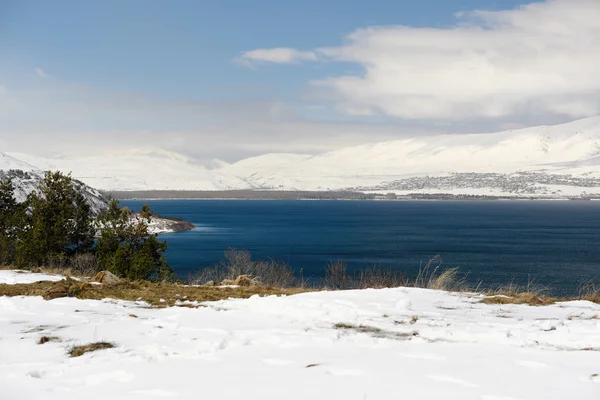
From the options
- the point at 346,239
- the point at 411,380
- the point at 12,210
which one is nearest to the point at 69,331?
the point at 411,380

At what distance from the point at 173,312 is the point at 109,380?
13.9 ft

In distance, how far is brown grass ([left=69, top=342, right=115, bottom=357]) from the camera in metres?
7.72

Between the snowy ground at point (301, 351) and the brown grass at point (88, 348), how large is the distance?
14 cm

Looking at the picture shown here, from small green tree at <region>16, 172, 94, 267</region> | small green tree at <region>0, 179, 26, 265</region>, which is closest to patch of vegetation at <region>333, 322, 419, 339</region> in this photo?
small green tree at <region>16, 172, 94, 267</region>

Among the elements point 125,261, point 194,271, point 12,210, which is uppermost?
point 12,210

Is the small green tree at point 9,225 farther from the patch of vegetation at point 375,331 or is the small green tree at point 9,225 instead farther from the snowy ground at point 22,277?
the patch of vegetation at point 375,331

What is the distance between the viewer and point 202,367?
7.07 m

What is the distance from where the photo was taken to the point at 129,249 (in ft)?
98.4

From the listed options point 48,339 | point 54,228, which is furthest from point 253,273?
point 48,339

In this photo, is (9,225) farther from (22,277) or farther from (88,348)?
(88,348)

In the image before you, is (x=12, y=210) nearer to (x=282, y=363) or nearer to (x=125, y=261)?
(x=125, y=261)

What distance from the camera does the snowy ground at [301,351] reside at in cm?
618

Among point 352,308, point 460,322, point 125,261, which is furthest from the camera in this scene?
point 125,261

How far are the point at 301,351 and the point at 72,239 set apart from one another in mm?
26021
